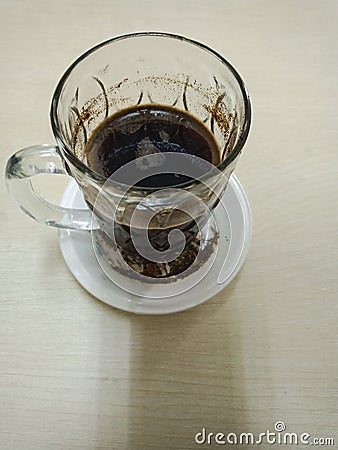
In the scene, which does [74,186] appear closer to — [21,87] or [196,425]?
[21,87]

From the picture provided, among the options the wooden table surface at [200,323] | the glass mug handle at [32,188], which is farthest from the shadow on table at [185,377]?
the glass mug handle at [32,188]

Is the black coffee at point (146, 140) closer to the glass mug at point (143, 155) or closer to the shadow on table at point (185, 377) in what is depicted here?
the glass mug at point (143, 155)

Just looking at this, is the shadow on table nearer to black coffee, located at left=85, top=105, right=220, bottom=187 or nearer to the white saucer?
the white saucer

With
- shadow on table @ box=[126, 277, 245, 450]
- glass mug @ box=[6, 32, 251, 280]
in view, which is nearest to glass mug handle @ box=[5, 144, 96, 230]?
glass mug @ box=[6, 32, 251, 280]

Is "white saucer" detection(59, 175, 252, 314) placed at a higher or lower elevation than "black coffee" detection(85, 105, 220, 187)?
lower

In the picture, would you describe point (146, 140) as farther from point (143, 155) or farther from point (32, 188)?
point (32, 188)

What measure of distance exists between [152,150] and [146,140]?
0.02m

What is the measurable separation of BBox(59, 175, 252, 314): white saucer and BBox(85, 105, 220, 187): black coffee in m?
0.08

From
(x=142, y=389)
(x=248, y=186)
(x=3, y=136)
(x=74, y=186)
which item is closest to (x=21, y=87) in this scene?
(x=3, y=136)

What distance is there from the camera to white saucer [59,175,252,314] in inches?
24.3

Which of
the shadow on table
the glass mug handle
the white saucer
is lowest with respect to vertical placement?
the shadow on table

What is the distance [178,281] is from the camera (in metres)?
0.63

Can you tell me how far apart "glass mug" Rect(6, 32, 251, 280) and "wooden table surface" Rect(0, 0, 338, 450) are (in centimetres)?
7

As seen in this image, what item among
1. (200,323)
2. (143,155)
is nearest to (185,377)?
(200,323)
